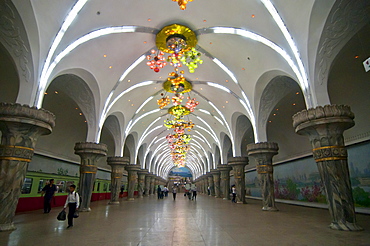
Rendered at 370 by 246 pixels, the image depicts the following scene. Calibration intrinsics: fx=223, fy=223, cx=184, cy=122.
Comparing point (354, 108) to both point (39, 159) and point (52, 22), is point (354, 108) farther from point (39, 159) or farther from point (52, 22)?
point (39, 159)

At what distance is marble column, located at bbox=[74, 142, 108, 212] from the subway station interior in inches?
2.4

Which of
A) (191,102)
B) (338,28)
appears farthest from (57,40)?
(338,28)

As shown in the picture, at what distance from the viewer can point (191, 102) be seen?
14695 millimetres

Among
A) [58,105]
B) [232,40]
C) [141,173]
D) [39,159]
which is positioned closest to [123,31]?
[232,40]

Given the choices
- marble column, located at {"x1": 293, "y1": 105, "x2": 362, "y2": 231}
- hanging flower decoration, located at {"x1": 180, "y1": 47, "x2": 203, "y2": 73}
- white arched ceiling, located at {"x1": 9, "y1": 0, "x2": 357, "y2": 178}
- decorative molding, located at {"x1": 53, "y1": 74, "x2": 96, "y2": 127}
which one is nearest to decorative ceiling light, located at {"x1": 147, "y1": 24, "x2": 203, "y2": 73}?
hanging flower decoration, located at {"x1": 180, "y1": 47, "x2": 203, "y2": 73}

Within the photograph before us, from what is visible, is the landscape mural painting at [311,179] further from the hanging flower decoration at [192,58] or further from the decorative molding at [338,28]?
the hanging flower decoration at [192,58]

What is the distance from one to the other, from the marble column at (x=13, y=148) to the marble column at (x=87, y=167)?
15.3ft

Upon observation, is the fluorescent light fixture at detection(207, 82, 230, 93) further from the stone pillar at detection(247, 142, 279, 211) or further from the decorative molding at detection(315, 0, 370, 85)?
the decorative molding at detection(315, 0, 370, 85)

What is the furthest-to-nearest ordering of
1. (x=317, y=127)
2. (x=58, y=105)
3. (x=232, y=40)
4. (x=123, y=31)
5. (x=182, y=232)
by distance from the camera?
1. (x=58, y=105)
2. (x=232, y=40)
3. (x=123, y=31)
4. (x=317, y=127)
5. (x=182, y=232)

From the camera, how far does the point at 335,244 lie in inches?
184

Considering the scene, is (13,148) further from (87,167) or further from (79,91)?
(79,91)

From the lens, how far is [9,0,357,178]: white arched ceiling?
24.2ft

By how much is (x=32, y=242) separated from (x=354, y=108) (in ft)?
44.9

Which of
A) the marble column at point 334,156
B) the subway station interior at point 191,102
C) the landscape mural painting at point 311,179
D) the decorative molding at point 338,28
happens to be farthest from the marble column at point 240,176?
the decorative molding at point 338,28
